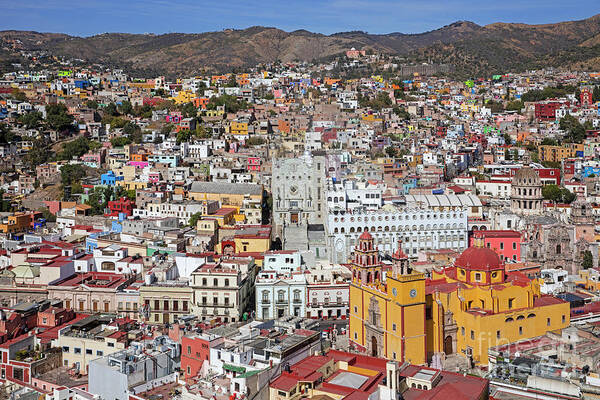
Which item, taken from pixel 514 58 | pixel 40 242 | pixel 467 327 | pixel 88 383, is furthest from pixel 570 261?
pixel 514 58

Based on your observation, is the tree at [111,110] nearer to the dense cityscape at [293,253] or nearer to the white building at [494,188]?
the dense cityscape at [293,253]

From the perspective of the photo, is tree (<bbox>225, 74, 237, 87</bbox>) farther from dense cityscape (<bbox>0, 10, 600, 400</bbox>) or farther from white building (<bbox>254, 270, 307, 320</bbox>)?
white building (<bbox>254, 270, 307, 320</bbox>)

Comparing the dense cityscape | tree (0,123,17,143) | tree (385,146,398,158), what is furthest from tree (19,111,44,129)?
tree (385,146,398,158)

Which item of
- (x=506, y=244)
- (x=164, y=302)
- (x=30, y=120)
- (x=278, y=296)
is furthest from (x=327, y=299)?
(x=30, y=120)

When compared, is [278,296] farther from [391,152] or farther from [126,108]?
[126,108]

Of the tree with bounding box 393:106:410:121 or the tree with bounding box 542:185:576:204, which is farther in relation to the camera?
the tree with bounding box 393:106:410:121

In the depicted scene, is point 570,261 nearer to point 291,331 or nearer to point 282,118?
point 291,331

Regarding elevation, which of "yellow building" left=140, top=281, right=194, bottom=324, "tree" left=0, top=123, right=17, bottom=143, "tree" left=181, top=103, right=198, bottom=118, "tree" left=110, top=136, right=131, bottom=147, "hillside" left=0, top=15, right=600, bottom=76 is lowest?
"yellow building" left=140, top=281, right=194, bottom=324

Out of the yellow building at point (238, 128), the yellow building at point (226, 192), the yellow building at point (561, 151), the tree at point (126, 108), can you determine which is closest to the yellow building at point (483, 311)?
the yellow building at point (226, 192)
